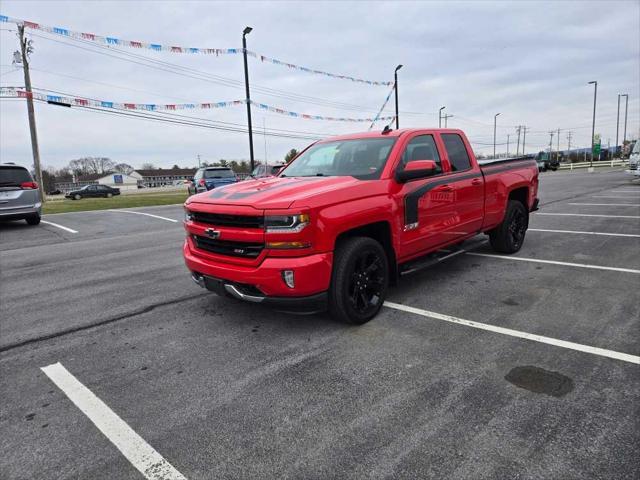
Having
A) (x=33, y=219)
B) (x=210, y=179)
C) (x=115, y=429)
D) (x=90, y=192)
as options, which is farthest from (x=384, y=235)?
(x=90, y=192)

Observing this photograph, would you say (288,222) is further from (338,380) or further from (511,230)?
(511,230)

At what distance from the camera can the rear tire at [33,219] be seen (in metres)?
11.9

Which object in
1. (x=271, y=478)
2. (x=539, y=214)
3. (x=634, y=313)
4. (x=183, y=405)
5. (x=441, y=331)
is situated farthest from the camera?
(x=539, y=214)

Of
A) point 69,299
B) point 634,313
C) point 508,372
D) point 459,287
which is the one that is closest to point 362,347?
point 508,372

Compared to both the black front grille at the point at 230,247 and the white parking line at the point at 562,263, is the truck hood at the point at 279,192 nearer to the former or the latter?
the black front grille at the point at 230,247

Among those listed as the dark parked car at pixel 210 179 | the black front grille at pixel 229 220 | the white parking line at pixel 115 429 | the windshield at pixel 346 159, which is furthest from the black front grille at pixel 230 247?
the dark parked car at pixel 210 179

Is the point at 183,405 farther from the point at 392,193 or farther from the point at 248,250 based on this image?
the point at 392,193

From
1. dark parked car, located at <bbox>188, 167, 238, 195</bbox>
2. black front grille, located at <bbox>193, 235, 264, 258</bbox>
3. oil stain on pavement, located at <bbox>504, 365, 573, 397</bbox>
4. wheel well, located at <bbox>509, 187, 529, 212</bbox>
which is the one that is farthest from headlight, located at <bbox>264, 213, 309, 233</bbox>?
dark parked car, located at <bbox>188, 167, 238, 195</bbox>

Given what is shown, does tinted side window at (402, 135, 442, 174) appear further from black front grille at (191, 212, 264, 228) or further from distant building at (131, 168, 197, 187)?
distant building at (131, 168, 197, 187)

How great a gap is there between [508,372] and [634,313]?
6.57 ft

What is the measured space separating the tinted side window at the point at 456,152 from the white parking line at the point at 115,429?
450 centimetres

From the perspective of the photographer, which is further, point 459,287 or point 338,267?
point 459,287

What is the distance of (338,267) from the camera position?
3818 mm

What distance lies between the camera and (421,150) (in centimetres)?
505
